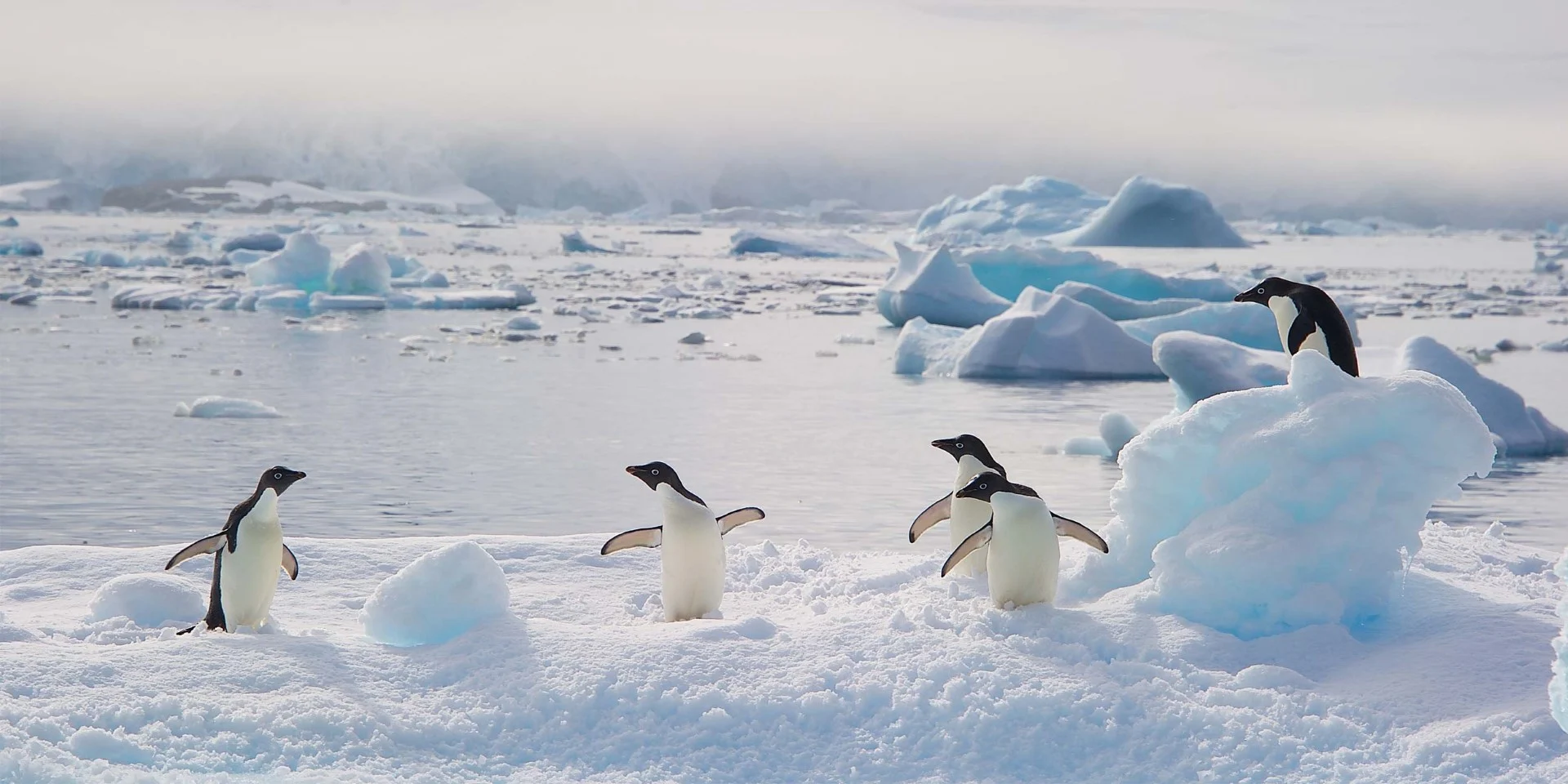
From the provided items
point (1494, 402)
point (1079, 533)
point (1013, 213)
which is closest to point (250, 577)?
point (1079, 533)

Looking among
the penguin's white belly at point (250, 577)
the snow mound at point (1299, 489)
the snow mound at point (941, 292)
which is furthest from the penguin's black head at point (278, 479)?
the snow mound at point (941, 292)

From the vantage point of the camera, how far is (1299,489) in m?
4.73

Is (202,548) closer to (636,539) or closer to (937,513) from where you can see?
(636,539)

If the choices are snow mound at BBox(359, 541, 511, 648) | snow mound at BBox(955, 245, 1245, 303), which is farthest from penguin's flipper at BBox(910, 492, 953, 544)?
snow mound at BBox(955, 245, 1245, 303)

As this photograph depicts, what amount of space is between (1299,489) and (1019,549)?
2.91 feet

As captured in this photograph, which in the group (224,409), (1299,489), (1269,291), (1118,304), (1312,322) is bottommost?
(224,409)

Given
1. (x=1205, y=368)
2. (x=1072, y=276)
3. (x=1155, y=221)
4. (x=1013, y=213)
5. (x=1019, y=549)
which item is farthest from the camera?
(x=1013, y=213)

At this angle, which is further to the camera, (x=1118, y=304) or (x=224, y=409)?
(x=1118, y=304)

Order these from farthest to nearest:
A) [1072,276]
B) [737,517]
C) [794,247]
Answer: [794,247], [1072,276], [737,517]

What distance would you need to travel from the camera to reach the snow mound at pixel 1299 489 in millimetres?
4562

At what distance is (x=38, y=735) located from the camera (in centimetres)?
371

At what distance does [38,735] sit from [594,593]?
7.16 ft

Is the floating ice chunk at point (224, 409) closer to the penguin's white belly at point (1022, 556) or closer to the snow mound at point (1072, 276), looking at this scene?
the penguin's white belly at point (1022, 556)

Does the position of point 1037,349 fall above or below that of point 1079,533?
below
